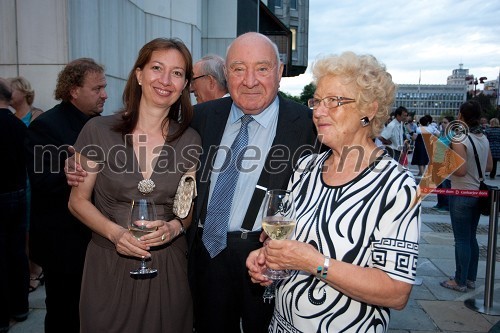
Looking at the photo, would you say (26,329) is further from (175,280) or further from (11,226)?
(175,280)

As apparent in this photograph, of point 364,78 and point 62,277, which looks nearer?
point 364,78

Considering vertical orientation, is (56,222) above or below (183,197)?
below

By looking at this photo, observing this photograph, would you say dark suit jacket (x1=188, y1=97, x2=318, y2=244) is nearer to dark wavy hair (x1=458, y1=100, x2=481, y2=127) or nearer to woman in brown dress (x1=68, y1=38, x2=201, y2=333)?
woman in brown dress (x1=68, y1=38, x2=201, y2=333)

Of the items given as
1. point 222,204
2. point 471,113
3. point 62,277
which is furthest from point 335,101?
point 471,113

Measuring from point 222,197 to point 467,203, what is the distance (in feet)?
13.8

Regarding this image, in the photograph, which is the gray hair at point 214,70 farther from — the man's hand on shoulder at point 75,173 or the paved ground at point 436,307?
the paved ground at point 436,307

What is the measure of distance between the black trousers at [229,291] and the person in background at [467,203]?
13.0 ft

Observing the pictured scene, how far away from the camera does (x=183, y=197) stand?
2.67 meters

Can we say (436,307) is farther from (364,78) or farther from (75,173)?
(75,173)

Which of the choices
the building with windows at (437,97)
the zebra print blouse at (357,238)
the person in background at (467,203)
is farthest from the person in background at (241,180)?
the building with windows at (437,97)

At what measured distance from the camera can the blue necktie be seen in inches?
112

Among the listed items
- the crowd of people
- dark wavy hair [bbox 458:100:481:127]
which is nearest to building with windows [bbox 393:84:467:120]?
dark wavy hair [bbox 458:100:481:127]

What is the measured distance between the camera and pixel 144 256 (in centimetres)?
235

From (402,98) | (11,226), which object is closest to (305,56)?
(11,226)
